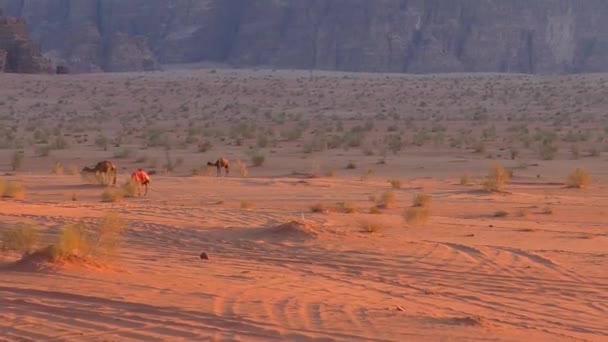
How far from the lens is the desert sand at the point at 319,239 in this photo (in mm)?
8867

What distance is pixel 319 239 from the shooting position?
44.0ft

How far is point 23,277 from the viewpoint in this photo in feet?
33.8

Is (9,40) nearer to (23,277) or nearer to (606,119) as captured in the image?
(606,119)

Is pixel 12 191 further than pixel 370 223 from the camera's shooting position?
Yes

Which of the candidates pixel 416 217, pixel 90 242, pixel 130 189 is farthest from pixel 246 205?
pixel 90 242

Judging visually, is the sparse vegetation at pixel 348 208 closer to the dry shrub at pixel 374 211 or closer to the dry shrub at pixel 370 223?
the dry shrub at pixel 374 211

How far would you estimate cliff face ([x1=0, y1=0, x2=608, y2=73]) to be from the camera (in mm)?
94562

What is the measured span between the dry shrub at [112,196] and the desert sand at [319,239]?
0.37ft

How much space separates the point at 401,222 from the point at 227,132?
24967 millimetres

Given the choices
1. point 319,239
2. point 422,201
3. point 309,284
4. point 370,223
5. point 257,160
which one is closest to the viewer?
point 309,284

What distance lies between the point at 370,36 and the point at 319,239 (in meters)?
83.2

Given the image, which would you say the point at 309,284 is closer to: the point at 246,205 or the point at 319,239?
the point at 319,239

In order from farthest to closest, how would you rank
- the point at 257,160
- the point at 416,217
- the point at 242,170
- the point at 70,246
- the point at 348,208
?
1. the point at 257,160
2. the point at 242,170
3. the point at 348,208
4. the point at 416,217
5. the point at 70,246

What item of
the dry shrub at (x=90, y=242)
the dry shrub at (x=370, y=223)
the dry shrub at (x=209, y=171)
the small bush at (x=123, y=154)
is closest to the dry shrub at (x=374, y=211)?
the dry shrub at (x=370, y=223)
